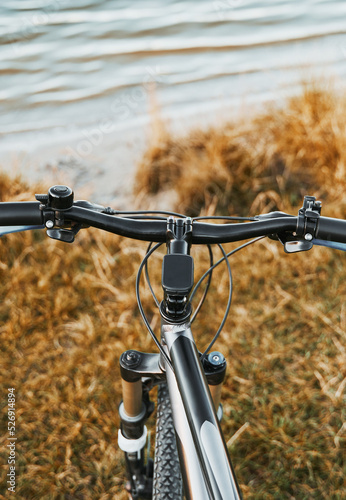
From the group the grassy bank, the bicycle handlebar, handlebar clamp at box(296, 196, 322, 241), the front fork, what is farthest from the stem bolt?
the grassy bank

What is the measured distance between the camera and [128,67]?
7281 millimetres

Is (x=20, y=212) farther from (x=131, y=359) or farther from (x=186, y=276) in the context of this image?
(x=131, y=359)

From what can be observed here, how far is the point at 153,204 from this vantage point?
14.0 feet

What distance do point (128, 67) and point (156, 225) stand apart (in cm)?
665

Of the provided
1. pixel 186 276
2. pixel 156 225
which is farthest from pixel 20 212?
pixel 186 276

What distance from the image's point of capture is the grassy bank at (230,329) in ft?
7.95

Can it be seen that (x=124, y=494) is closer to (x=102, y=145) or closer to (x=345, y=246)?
(x=345, y=246)

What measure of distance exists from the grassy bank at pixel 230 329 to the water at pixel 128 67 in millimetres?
814

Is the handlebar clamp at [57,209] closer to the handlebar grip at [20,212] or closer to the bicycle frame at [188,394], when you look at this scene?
the handlebar grip at [20,212]

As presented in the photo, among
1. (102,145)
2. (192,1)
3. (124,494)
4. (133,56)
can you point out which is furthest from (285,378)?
(192,1)

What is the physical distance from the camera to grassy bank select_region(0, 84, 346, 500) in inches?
95.4

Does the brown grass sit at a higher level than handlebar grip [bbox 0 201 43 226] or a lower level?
higher

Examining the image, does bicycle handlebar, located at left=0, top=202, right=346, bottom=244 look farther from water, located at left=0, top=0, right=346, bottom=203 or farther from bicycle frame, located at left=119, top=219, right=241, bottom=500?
water, located at left=0, top=0, right=346, bottom=203

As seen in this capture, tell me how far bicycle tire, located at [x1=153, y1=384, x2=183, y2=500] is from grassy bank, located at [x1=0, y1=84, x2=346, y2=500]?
962 mm
